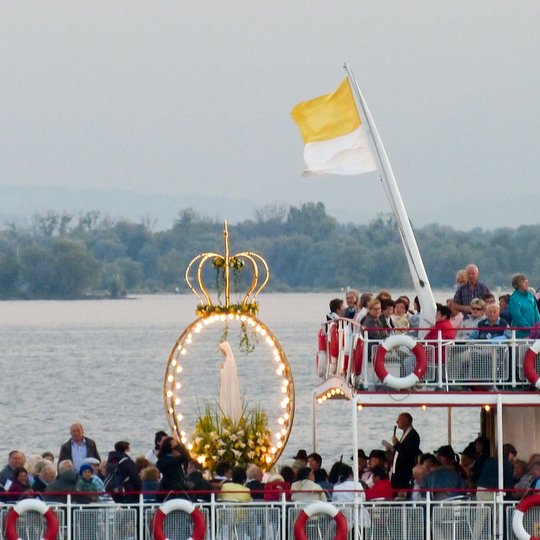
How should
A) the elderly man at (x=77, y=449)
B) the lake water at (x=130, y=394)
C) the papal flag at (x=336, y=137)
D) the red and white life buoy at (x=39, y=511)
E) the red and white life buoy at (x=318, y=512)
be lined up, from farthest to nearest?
1. the lake water at (x=130, y=394)
2. the papal flag at (x=336, y=137)
3. the elderly man at (x=77, y=449)
4. the red and white life buoy at (x=39, y=511)
5. the red and white life buoy at (x=318, y=512)

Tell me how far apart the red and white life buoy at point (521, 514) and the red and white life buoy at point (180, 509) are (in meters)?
3.99

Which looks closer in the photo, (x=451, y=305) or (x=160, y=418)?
(x=451, y=305)

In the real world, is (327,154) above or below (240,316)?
above

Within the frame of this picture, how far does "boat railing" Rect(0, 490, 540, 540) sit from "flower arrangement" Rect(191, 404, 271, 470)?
6354 mm

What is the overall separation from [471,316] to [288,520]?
3.63 meters

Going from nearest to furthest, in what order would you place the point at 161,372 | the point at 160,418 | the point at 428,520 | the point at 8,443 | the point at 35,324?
the point at 428,520 → the point at 8,443 → the point at 160,418 → the point at 161,372 → the point at 35,324

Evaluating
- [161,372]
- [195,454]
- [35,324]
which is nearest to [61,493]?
[195,454]

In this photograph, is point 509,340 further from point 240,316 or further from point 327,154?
point 240,316

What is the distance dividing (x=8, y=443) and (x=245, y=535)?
48495 millimetres

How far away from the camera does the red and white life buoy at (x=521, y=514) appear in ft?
77.0

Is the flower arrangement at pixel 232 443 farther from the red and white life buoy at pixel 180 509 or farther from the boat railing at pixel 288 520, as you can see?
the red and white life buoy at pixel 180 509

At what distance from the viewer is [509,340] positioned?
23844 millimetres

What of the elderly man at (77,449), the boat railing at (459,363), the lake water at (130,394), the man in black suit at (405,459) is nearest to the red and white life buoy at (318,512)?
the boat railing at (459,363)

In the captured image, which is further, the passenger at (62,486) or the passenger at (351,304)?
the passenger at (351,304)
